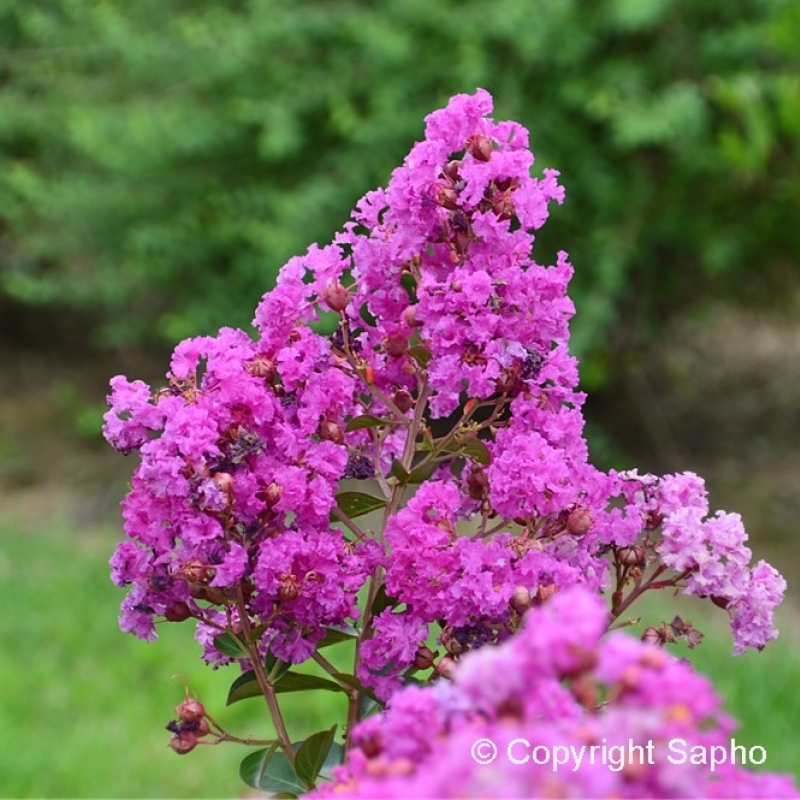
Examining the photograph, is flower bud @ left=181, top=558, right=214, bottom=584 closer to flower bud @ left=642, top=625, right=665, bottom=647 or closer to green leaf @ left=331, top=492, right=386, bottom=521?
green leaf @ left=331, top=492, right=386, bottom=521

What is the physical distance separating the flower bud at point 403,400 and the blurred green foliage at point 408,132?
10.2ft

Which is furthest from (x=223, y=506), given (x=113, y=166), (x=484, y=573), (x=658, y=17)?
(x=113, y=166)

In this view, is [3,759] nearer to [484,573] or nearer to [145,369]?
[484,573]

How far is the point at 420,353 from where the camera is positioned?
113cm

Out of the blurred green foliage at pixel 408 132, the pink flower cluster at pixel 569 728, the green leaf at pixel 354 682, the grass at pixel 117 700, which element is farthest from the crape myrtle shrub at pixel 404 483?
the blurred green foliage at pixel 408 132

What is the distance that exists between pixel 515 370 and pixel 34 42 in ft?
17.2

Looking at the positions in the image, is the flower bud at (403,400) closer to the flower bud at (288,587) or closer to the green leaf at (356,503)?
the green leaf at (356,503)

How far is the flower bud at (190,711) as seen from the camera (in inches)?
44.8

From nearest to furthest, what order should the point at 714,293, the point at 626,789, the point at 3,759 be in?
the point at 626,789
the point at 3,759
the point at 714,293

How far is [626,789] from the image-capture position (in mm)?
600

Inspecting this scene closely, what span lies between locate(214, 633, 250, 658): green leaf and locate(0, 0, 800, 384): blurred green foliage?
3.26 metres

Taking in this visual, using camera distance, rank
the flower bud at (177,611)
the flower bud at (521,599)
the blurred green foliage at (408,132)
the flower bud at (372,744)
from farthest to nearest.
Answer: the blurred green foliage at (408,132) < the flower bud at (177,611) < the flower bud at (521,599) < the flower bud at (372,744)

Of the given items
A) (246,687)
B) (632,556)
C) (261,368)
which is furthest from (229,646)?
(632,556)
